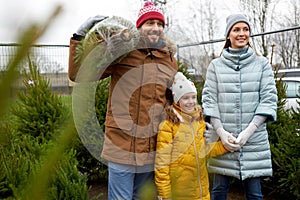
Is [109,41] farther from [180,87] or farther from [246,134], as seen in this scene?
[246,134]

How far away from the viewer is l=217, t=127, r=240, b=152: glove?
8.38 feet

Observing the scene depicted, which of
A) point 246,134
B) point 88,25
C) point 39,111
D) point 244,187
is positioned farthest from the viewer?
point 39,111

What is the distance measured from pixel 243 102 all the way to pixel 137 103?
0.84 metres

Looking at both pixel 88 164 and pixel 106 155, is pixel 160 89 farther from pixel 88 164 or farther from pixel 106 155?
pixel 88 164

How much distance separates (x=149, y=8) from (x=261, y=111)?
1.05m

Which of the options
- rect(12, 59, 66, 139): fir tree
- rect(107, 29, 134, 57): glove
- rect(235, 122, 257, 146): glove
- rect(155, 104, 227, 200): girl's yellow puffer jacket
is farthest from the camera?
rect(12, 59, 66, 139): fir tree

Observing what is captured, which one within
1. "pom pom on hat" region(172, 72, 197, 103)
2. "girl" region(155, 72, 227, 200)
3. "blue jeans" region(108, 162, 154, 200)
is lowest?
"blue jeans" region(108, 162, 154, 200)

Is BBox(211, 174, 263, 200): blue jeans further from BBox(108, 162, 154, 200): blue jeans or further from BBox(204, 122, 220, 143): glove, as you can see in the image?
BBox(108, 162, 154, 200): blue jeans

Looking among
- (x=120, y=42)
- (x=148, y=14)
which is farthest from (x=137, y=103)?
(x=148, y=14)

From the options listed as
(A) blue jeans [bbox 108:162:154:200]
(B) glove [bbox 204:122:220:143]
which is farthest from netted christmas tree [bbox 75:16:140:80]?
(B) glove [bbox 204:122:220:143]

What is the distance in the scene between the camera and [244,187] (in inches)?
109

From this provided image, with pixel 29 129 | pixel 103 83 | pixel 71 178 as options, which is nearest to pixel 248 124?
pixel 71 178

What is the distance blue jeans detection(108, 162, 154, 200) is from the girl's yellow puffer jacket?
9 centimetres

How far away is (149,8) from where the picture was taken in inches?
88.6
